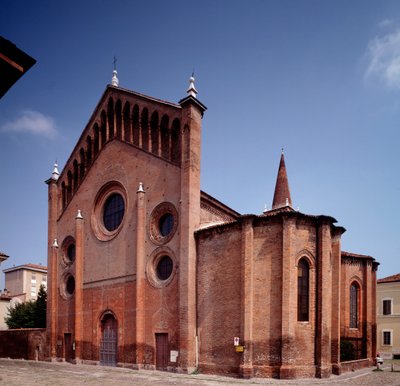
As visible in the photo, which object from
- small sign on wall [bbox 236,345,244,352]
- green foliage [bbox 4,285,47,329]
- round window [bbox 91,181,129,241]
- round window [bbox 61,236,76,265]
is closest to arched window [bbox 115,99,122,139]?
round window [bbox 91,181,129,241]

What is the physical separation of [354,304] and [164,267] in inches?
454

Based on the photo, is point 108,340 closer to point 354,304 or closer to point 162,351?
point 162,351

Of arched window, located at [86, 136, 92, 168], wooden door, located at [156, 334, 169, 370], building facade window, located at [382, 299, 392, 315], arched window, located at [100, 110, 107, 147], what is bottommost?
building facade window, located at [382, 299, 392, 315]

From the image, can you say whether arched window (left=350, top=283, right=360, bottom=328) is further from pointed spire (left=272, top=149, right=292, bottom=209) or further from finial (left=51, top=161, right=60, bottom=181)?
finial (left=51, top=161, right=60, bottom=181)

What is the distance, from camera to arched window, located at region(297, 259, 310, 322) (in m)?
17.0

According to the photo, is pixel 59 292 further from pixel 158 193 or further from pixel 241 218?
pixel 241 218

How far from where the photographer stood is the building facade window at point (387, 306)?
3681 centimetres

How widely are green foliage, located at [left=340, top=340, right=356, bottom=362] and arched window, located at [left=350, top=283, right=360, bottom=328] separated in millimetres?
1615

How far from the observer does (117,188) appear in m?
24.0

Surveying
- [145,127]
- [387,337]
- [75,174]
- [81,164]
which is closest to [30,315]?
[75,174]

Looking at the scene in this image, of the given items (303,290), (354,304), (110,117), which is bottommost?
(354,304)

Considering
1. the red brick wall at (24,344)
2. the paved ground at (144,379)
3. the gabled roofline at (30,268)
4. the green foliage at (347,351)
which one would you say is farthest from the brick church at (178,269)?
the gabled roofline at (30,268)

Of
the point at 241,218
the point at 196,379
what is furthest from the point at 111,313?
the point at 241,218

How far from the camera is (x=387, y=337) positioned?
120ft
